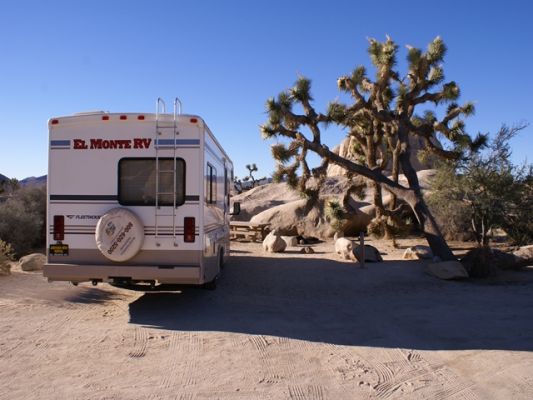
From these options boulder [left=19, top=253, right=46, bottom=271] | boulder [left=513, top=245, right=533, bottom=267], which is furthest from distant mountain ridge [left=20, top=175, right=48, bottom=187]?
boulder [left=513, top=245, right=533, bottom=267]

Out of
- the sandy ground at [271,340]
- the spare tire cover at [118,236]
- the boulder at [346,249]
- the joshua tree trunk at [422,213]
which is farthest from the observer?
the boulder at [346,249]

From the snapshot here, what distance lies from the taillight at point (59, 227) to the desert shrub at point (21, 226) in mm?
8574

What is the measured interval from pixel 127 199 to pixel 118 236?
1.98ft

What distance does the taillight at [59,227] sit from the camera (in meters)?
7.74

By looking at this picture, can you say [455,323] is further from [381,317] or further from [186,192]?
[186,192]

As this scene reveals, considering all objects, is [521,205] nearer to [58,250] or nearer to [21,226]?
[58,250]

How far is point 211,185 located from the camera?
28.6 feet

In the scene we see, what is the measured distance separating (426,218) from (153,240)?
842 centimetres

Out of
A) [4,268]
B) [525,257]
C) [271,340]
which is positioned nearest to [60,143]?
[271,340]

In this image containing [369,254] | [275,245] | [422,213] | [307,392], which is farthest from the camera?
[275,245]

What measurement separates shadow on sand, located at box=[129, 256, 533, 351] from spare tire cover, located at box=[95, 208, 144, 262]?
3.38ft

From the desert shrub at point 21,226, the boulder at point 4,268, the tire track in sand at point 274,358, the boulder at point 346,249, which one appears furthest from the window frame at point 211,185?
the desert shrub at point 21,226

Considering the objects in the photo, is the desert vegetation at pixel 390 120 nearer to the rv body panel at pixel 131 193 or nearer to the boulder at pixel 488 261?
the boulder at pixel 488 261

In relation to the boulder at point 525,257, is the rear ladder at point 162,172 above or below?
above
